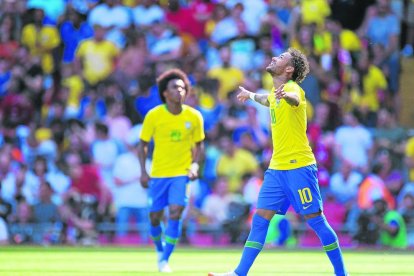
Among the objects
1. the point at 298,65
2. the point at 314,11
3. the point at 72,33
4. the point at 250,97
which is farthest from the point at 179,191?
the point at 72,33

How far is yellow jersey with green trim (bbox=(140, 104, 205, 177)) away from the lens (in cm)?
1464

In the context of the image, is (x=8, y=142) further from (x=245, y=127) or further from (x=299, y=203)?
(x=299, y=203)

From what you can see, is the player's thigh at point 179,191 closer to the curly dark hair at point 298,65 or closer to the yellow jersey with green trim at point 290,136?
the yellow jersey with green trim at point 290,136

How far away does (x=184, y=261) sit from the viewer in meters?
16.1

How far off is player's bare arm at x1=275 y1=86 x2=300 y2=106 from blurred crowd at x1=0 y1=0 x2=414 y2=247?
9442mm

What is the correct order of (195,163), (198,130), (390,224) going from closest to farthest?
(195,163) < (198,130) < (390,224)

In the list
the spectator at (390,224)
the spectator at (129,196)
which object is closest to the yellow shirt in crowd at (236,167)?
the spectator at (129,196)

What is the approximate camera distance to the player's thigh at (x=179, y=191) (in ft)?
47.0

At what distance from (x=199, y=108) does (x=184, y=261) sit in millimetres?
6263

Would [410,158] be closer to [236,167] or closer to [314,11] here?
[236,167]

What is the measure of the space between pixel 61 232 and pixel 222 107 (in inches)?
162

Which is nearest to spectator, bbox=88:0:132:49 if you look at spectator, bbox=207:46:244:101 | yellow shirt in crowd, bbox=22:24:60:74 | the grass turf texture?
yellow shirt in crowd, bbox=22:24:60:74

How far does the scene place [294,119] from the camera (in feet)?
36.8

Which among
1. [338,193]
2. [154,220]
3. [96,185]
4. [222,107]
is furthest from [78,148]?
[154,220]
